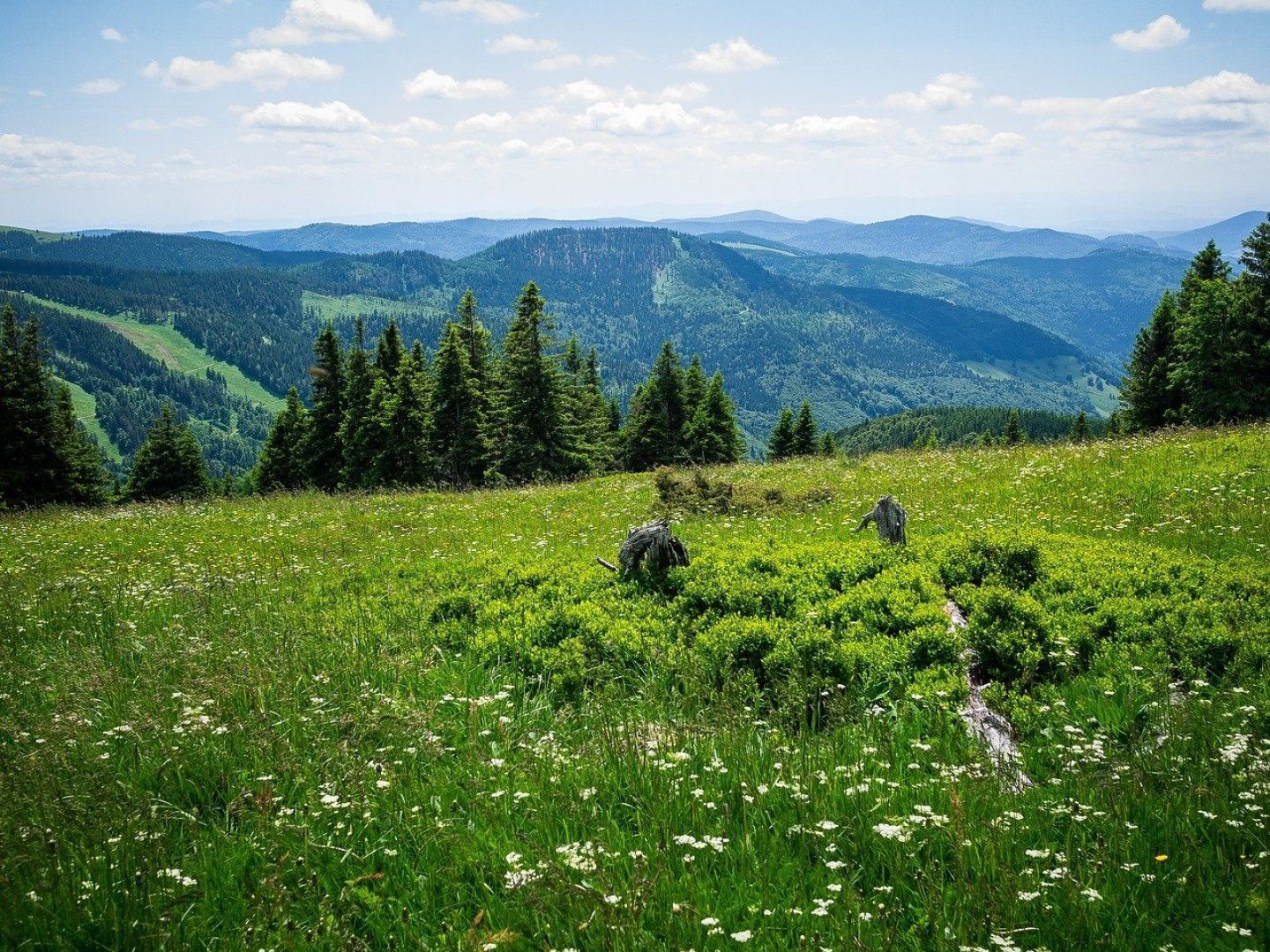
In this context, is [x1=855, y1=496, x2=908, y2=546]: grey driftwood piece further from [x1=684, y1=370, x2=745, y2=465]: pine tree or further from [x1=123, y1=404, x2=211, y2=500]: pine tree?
[x1=123, y1=404, x2=211, y2=500]: pine tree

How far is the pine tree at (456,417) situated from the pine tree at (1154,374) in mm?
47165

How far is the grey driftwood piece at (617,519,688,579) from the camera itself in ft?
30.4

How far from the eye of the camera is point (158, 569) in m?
12.1

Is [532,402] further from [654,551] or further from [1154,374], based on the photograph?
[1154,374]

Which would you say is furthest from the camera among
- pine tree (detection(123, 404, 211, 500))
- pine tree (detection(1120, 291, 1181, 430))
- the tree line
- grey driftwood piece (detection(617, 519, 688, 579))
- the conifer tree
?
pine tree (detection(123, 404, 211, 500))

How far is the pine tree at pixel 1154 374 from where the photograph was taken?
5000 cm

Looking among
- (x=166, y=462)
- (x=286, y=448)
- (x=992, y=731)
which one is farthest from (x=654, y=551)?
(x=166, y=462)

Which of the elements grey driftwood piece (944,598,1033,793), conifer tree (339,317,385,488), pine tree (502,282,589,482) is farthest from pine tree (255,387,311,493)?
grey driftwood piece (944,598,1033,793)

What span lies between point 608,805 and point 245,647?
4615mm

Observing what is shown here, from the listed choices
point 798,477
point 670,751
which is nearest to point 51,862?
point 670,751

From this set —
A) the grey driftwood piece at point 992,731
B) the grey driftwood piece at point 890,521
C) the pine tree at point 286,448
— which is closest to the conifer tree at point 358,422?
the pine tree at point 286,448

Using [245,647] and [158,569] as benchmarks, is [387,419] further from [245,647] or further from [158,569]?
Result: [245,647]

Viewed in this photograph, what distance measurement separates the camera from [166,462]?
199 ft

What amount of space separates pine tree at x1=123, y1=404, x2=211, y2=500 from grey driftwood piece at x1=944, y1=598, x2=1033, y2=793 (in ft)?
218
